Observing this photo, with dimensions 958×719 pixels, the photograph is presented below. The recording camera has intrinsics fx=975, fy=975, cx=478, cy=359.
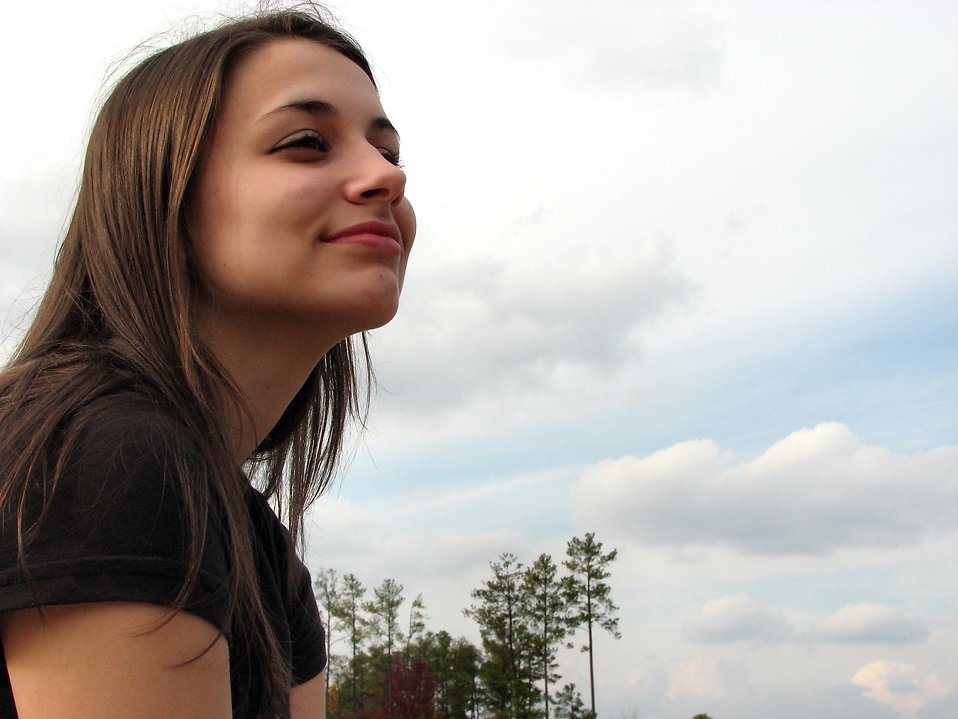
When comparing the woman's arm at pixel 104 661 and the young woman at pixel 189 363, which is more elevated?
the young woman at pixel 189 363

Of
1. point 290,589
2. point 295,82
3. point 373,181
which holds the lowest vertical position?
point 290,589

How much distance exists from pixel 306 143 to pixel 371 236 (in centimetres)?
31

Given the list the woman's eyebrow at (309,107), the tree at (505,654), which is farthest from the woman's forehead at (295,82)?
the tree at (505,654)

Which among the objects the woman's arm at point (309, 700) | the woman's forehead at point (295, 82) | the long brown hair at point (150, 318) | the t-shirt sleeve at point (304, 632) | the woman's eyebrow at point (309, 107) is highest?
the woman's forehead at point (295, 82)

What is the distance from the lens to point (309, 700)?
3189mm

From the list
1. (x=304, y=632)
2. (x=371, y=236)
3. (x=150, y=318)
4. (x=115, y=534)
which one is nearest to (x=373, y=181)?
(x=371, y=236)

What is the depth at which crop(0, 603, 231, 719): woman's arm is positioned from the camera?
1615mm

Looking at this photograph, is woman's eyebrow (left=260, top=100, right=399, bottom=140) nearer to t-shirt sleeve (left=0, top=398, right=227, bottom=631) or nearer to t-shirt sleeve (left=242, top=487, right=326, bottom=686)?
t-shirt sleeve (left=0, top=398, right=227, bottom=631)

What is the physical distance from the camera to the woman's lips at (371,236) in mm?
2375

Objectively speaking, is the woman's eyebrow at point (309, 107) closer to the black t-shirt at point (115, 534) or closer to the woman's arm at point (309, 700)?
the black t-shirt at point (115, 534)

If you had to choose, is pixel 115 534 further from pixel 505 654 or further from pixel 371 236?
pixel 505 654

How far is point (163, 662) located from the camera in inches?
64.7

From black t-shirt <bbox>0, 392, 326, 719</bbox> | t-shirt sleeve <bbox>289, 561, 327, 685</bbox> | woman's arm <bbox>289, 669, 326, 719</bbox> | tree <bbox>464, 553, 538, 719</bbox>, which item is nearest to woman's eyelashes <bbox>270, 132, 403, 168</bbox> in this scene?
black t-shirt <bbox>0, 392, 326, 719</bbox>

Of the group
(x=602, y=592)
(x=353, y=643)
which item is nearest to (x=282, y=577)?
(x=602, y=592)
